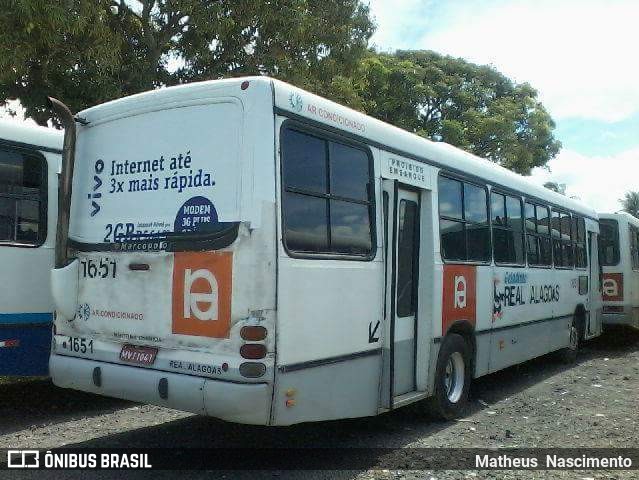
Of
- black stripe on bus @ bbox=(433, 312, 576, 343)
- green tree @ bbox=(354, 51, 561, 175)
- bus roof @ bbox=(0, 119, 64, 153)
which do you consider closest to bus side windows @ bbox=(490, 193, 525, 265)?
black stripe on bus @ bbox=(433, 312, 576, 343)

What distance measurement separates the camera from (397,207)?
6.05 meters

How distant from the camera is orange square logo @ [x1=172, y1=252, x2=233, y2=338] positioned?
15.1 feet

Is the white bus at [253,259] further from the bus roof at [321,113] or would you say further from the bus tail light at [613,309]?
the bus tail light at [613,309]

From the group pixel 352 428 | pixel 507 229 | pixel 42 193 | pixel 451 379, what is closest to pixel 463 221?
pixel 507 229

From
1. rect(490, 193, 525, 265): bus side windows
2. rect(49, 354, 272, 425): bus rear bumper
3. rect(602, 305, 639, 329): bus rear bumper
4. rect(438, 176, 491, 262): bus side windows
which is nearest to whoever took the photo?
rect(49, 354, 272, 425): bus rear bumper

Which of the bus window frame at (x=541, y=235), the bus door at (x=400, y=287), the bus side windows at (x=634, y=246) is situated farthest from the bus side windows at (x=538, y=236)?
the bus side windows at (x=634, y=246)

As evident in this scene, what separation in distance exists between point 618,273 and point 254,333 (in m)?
11.9

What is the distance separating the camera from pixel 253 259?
4.52 meters

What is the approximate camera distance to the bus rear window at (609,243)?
1415 cm

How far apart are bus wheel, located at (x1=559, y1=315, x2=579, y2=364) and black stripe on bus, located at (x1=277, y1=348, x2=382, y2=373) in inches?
271

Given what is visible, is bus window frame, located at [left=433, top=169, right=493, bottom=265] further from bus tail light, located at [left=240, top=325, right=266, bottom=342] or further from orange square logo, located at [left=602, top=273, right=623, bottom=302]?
orange square logo, located at [left=602, top=273, right=623, bottom=302]

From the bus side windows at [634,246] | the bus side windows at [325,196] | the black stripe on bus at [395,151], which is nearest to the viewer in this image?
the bus side windows at [325,196]

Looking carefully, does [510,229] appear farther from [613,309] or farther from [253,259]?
[613,309]

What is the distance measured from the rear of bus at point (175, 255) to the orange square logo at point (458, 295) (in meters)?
2.81
